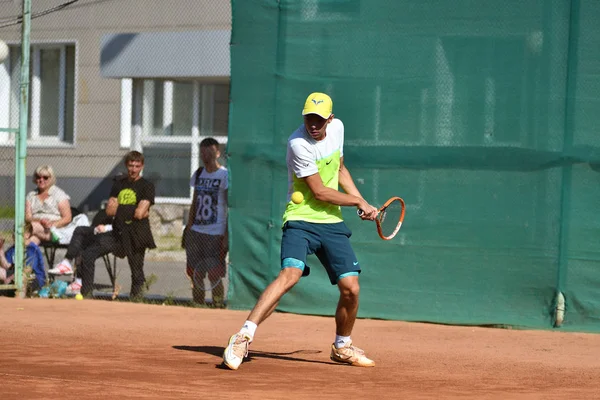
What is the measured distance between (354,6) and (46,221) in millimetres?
4202

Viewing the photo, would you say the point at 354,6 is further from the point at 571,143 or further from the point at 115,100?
the point at 115,100

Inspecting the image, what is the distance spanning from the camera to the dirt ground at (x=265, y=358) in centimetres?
609

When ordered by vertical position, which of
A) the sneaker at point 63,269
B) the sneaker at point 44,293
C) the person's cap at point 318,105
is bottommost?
the sneaker at point 44,293

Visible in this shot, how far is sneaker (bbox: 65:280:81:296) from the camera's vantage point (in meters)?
11.1

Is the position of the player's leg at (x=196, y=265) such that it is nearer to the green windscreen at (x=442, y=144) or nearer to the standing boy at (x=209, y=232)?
the standing boy at (x=209, y=232)

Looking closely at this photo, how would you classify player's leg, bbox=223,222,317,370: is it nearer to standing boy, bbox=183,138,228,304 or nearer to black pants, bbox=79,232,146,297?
standing boy, bbox=183,138,228,304

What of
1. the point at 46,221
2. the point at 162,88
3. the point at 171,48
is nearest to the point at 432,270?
the point at 46,221

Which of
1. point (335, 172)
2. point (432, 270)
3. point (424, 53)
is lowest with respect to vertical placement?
point (432, 270)

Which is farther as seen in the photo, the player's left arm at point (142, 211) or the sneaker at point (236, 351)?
the player's left arm at point (142, 211)

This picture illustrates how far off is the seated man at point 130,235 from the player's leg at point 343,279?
167 inches

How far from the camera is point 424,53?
31.2 feet

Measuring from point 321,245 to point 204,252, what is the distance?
12.1ft

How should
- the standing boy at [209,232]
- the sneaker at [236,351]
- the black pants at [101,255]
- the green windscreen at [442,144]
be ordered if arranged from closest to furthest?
the sneaker at [236,351]
the green windscreen at [442,144]
the standing boy at [209,232]
the black pants at [101,255]

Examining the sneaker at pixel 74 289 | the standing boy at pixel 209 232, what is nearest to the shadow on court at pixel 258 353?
the standing boy at pixel 209 232
